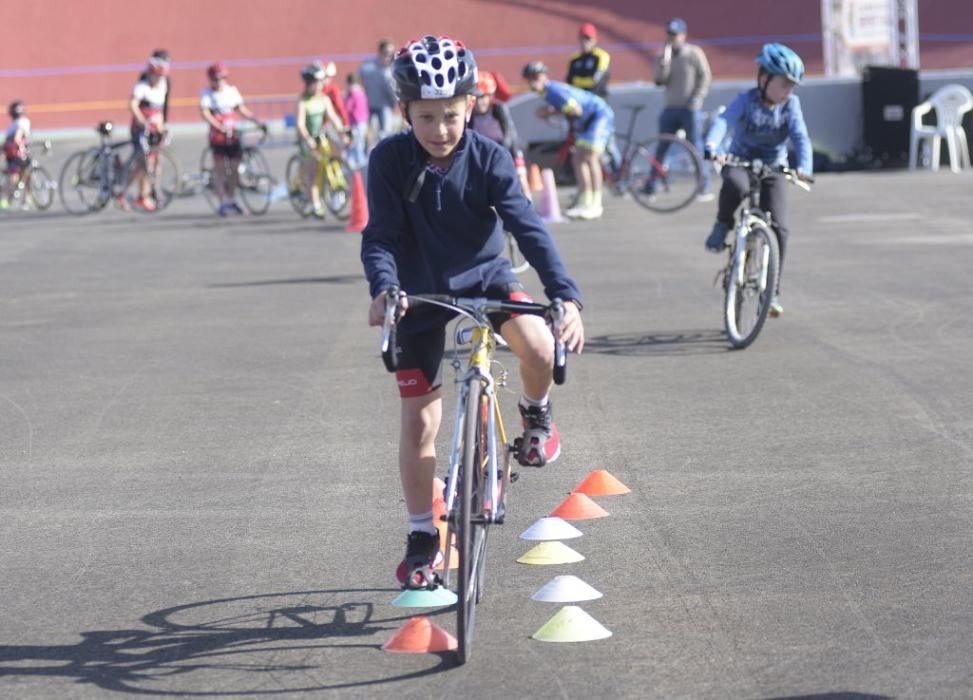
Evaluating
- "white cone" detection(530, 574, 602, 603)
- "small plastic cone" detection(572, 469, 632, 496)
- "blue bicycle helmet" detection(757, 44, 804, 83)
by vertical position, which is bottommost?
"small plastic cone" detection(572, 469, 632, 496)

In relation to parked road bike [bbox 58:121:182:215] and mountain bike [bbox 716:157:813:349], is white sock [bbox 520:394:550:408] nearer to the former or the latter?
mountain bike [bbox 716:157:813:349]

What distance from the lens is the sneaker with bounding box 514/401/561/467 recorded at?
19.1ft

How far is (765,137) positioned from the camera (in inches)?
455

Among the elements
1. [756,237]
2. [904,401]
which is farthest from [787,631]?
[756,237]

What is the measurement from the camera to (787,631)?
17.5 ft

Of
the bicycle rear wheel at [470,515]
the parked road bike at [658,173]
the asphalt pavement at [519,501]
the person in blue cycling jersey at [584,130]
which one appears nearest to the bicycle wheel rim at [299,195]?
the parked road bike at [658,173]

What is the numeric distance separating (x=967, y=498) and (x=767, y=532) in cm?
Answer: 99

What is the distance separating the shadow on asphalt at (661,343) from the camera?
11141 mm

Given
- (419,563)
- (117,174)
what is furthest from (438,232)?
(117,174)

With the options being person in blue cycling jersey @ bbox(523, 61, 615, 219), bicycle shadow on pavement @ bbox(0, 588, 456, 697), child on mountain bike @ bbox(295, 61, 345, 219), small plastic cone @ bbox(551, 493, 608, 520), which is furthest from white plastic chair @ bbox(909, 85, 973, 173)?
bicycle shadow on pavement @ bbox(0, 588, 456, 697)

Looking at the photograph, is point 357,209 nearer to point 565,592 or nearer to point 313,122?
point 313,122

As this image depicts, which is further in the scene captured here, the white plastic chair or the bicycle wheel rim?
the white plastic chair

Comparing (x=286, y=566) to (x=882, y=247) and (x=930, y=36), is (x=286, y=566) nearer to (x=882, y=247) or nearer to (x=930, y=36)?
(x=882, y=247)

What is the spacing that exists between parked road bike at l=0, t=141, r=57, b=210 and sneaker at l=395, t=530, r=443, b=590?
67.0 feet
